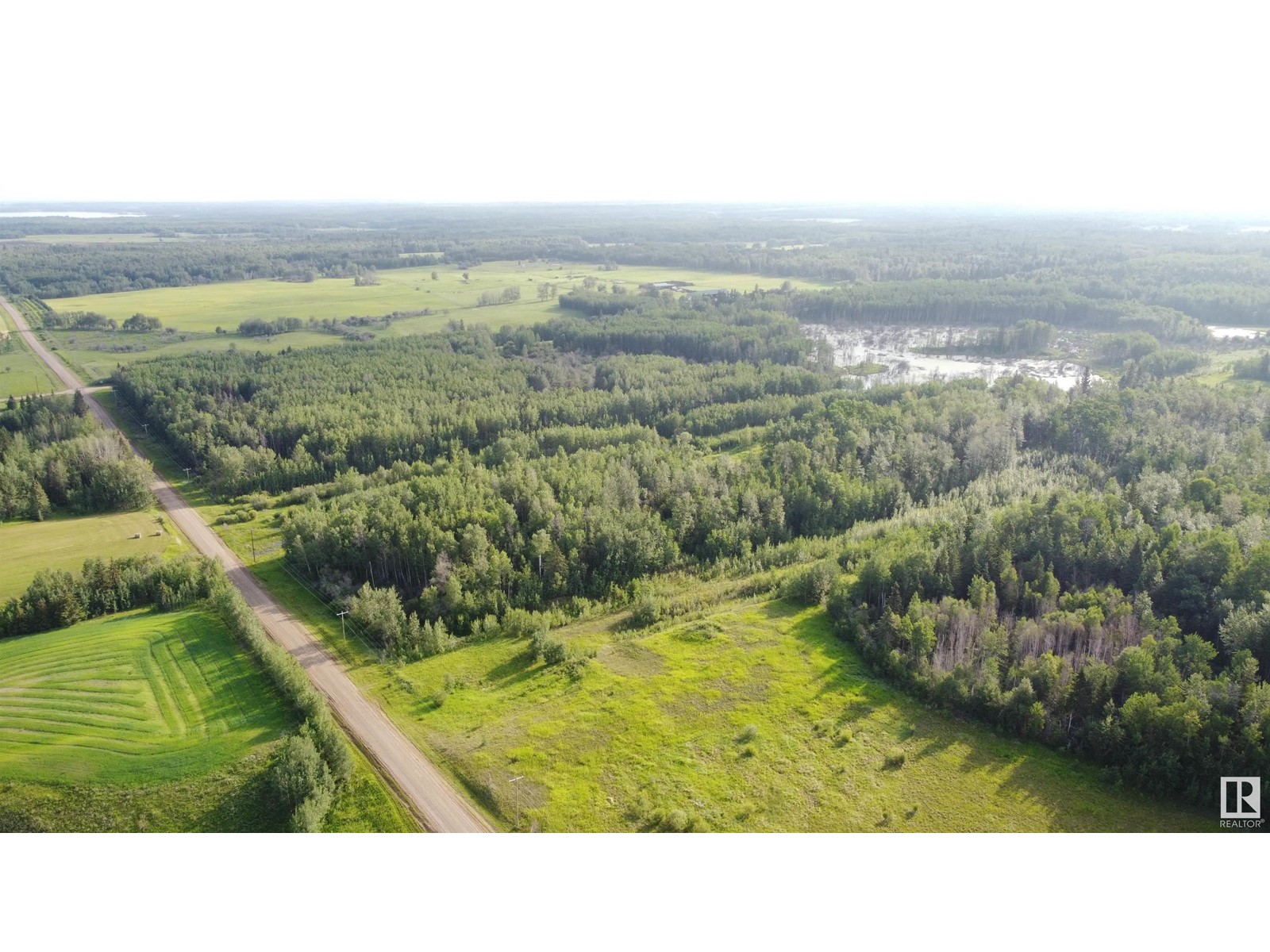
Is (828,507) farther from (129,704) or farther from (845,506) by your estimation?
(129,704)

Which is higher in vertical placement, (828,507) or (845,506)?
(828,507)

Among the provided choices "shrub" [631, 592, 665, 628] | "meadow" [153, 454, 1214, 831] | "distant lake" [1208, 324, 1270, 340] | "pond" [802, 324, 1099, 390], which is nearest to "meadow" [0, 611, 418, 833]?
"meadow" [153, 454, 1214, 831]

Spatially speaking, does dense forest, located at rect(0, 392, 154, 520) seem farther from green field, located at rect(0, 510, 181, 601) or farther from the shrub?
the shrub

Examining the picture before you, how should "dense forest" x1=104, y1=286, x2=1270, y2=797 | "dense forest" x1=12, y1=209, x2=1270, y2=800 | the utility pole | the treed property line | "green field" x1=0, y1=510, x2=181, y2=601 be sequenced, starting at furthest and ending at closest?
1. "green field" x1=0, y1=510, x2=181, y2=601
2. the treed property line
3. "dense forest" x1=12, y1=209, x2=1270, y2=800
4. "dense forest" x1=104, y1=286, x2=1270, y2=797
5. the utility pole

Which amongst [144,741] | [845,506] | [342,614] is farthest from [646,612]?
[144,741]

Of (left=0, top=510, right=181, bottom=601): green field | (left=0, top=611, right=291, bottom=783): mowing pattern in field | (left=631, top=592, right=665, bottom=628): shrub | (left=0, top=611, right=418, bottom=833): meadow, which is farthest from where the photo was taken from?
(left=0, top=510, right=181, bottom=601): green field
